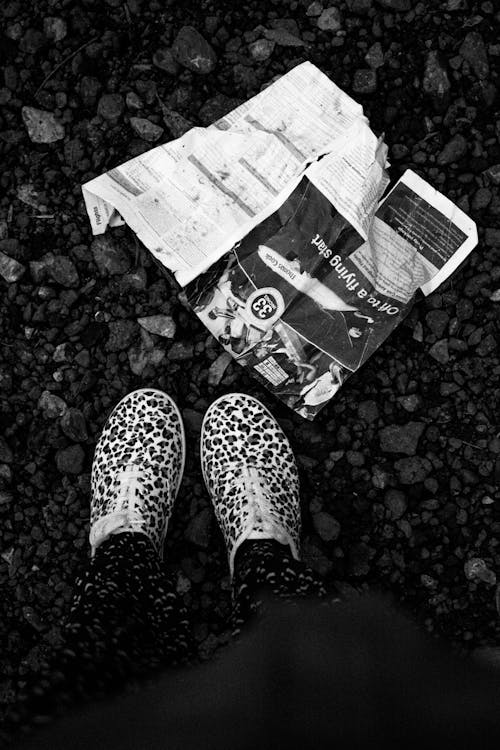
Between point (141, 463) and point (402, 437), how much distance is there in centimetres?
65

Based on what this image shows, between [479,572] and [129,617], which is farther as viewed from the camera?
[479,572]

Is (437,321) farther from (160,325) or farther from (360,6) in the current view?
(360,6)

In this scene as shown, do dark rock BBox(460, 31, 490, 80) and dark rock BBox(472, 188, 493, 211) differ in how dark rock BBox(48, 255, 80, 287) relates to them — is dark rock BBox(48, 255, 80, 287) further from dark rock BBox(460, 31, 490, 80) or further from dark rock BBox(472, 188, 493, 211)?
dark rock BBox(460, 31, 490, 80)

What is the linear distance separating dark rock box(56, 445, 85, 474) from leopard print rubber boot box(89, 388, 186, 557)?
0.06 m

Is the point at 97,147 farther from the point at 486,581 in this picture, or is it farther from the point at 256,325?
the point at 486,581

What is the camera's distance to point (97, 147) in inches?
65.2

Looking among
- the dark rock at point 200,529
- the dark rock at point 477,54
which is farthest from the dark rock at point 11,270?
the dark rock at point 477,54

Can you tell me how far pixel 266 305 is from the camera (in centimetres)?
158

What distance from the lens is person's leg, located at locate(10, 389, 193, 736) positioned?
932 millimetres

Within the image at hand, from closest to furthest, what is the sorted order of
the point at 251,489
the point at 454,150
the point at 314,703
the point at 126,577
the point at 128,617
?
the point at 314,703
the point at 128,617
the point at 126,577
the point at 251,489
the point at 454,150

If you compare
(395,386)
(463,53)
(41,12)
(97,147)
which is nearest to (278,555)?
(395,386)

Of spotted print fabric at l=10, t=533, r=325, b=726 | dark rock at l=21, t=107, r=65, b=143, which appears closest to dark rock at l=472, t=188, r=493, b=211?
spotted print fabric at l=10, t=533, r=325, b=726

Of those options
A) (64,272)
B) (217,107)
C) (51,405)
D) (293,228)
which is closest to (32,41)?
(217,107)

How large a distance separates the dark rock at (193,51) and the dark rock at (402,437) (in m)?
1.04
